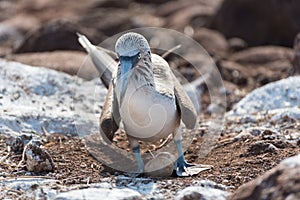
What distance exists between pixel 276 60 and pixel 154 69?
Result: 303 inches

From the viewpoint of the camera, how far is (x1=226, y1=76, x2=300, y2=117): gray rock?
34.8ft

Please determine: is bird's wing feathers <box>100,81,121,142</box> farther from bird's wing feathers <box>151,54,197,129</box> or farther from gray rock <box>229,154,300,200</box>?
gray rock <box>229,154,300,200</box>

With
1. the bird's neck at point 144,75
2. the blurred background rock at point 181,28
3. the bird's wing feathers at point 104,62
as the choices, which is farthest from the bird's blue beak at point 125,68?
the blurred background rock at point 181,28

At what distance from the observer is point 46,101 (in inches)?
412

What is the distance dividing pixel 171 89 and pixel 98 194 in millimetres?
1842

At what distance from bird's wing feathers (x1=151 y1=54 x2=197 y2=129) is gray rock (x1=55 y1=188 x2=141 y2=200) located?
4.64 feet

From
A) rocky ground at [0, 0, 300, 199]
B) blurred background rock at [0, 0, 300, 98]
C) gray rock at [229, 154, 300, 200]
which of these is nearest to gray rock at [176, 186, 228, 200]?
rocky ground at [0, 0, 300, 199]

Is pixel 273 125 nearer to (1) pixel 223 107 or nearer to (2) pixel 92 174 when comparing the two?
(1) pixel 223 107

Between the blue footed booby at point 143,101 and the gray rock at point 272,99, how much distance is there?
8.53ft

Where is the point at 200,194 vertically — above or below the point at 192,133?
above

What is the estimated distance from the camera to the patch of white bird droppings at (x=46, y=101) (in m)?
9.47

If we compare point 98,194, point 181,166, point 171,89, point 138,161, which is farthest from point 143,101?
point 98,194

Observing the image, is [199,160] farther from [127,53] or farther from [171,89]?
[127,53]

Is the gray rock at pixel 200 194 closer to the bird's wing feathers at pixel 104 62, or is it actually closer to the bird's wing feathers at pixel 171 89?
the bird's wing feathers at pixel 171 89
